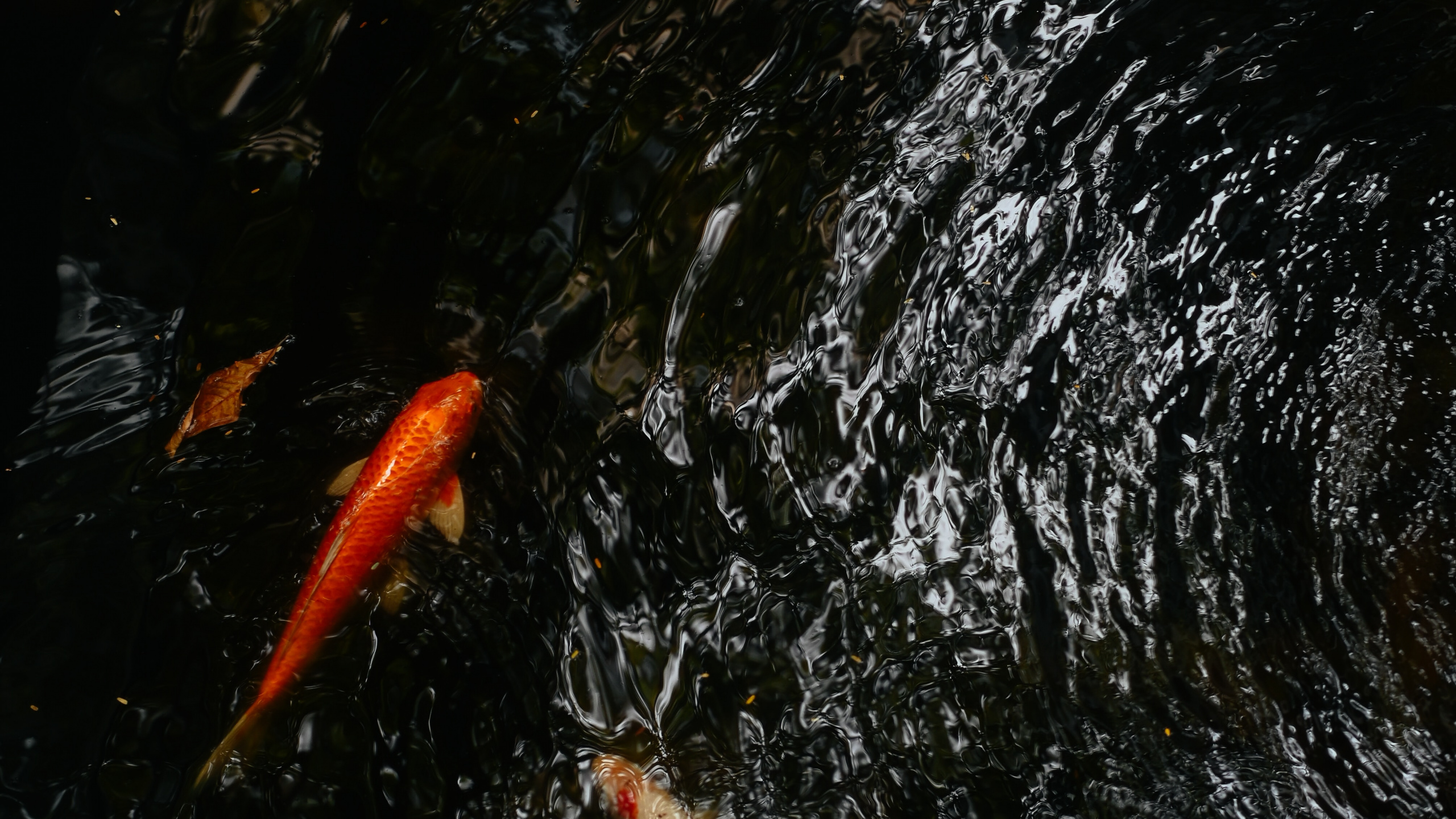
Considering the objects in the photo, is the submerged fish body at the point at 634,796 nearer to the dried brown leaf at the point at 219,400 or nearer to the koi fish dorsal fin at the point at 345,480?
the koi fish dorsal fin at the point at 345,480

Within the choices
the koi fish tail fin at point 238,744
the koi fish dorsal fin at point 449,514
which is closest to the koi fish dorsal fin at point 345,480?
the koi fish dorsal fin at point 449,514

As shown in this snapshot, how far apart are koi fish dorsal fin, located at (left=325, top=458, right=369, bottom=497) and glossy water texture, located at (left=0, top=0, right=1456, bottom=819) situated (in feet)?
0.10

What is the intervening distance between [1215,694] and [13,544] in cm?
263

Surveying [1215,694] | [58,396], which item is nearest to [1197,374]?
[1215,694]

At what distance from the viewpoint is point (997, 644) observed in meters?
2.01

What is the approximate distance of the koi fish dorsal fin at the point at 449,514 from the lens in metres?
2.10

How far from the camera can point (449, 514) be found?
6.92 ft

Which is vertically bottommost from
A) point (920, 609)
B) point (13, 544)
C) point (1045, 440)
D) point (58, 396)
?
point (13, 544)

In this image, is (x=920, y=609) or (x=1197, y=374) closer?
(x=920, y=609)

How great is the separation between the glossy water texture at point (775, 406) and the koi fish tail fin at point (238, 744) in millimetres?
29

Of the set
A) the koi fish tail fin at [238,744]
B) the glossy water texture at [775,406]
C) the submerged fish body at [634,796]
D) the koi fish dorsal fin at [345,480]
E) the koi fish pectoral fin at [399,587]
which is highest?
the glossy water texture at [775,406]

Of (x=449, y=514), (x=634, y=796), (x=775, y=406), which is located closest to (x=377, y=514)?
(x=449, y=514)

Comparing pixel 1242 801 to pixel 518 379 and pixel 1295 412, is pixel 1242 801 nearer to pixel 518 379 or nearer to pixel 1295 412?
pixel 1295 412

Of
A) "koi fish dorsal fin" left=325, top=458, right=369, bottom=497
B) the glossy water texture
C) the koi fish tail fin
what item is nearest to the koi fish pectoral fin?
the glossy water texture
